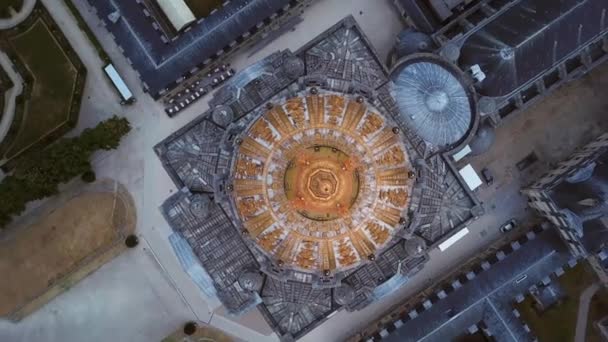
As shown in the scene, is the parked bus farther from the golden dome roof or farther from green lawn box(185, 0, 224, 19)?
the golden dome roof

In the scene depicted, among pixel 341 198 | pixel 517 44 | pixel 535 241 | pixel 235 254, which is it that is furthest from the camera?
pixel 535 241

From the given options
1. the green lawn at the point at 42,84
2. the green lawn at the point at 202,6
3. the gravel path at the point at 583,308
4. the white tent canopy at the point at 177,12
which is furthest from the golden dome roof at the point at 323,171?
the gravel path at the point at 583,308

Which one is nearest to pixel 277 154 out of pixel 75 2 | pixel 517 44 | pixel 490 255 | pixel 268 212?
pixel 268 212

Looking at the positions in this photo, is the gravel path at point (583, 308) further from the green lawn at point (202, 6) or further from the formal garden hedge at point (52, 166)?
the formal garden hedge at point (52, 166)

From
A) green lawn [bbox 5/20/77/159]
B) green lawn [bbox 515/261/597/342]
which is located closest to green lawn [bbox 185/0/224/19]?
green lawn [bbox 5/20/77/159]

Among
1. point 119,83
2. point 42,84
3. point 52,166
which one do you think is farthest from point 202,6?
point 52,166

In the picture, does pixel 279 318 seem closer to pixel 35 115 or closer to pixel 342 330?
pixel 342 330

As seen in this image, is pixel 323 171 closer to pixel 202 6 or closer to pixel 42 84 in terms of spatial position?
pixel 202 6
